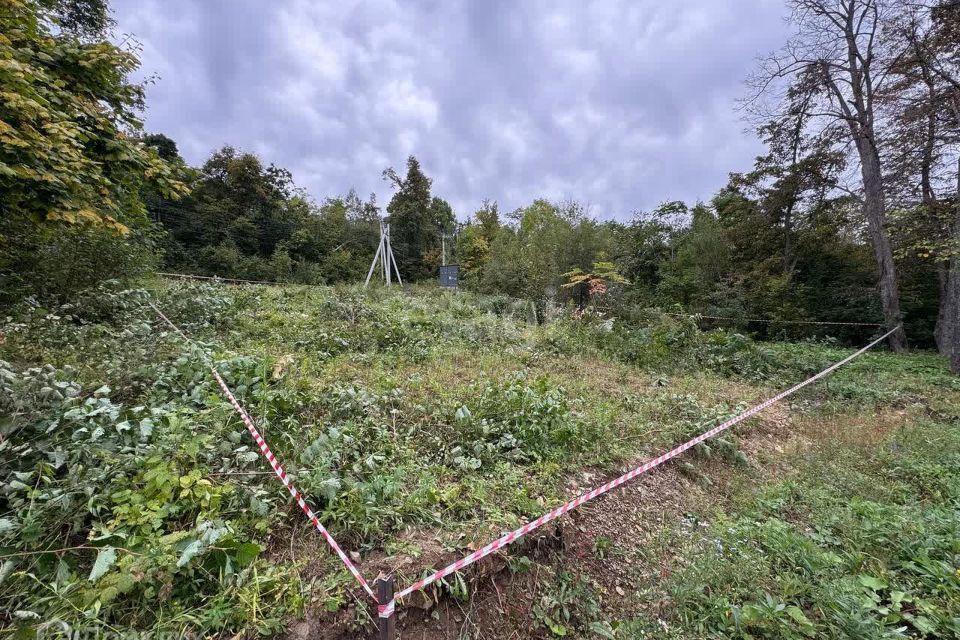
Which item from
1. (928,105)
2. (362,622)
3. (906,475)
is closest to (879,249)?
(928,105)

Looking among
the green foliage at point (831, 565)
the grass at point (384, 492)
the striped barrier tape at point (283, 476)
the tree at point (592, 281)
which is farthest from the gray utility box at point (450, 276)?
the green foliage at point (831, 565)

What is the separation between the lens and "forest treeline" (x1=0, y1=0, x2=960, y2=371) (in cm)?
340

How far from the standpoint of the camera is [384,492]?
2148 millimetres

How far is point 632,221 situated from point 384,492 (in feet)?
71.6

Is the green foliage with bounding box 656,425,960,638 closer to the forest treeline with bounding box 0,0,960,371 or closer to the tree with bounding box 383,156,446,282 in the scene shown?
the forest treeline with bounding box 0,0,960,371

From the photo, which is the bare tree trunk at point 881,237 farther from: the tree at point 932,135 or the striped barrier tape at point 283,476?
the striped barrier tape at point 283,476

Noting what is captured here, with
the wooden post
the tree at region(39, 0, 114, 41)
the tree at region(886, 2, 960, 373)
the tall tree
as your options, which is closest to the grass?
the wooden post

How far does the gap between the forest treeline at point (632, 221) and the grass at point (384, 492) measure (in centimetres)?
134

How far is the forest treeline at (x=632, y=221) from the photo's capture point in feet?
11.1

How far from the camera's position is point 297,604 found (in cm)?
151

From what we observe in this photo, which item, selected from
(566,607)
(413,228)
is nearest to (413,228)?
(413,228)

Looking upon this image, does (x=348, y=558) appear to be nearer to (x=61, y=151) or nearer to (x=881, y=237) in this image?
(x=61, y=151)

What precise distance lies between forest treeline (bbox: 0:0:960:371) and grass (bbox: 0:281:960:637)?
52.7 inches

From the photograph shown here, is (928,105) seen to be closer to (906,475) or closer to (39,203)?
(906,475)
